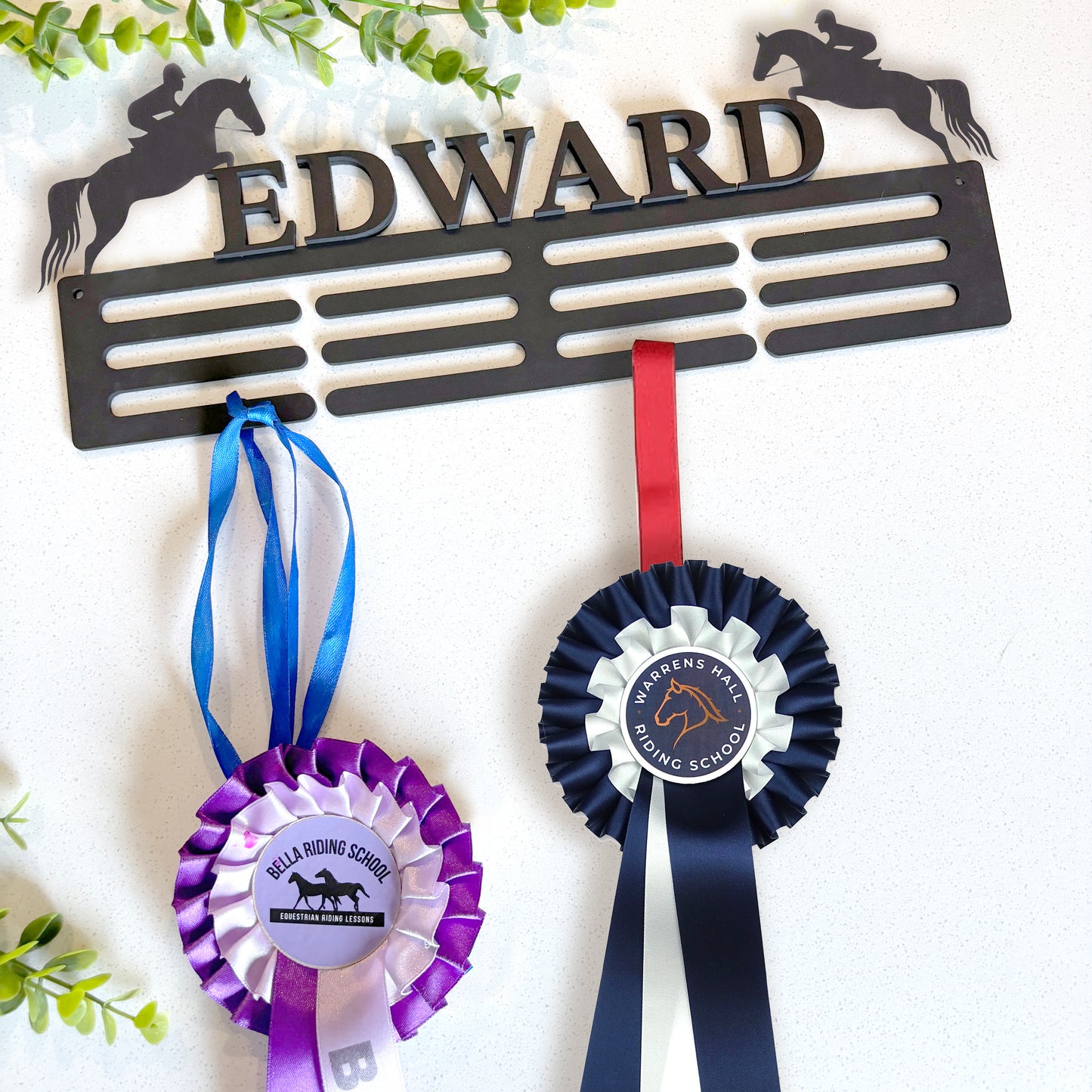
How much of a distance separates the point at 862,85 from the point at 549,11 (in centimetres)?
31

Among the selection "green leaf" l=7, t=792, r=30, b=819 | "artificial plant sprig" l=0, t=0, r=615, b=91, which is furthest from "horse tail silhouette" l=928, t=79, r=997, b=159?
"green leaf" l=7, t=792, r=30, b=819

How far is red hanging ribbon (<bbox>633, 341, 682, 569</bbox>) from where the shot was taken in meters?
0.80

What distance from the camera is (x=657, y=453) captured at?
81 cm

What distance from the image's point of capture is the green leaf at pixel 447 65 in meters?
0.81

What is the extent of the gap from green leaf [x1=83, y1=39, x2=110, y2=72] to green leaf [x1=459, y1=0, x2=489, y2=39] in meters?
0.32

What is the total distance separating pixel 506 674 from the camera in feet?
2.67

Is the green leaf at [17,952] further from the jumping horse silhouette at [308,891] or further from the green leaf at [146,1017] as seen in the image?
the jumping horse silhouette at [308,891]

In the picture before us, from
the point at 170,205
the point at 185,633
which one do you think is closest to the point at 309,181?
the point at 170,205

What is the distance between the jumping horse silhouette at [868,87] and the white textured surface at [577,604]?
2 centimetres

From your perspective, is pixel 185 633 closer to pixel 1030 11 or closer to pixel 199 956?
pixel 199 956

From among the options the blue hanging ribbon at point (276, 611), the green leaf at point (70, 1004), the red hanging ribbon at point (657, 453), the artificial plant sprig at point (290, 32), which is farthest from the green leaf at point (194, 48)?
the green leaf at point (70, 1004)

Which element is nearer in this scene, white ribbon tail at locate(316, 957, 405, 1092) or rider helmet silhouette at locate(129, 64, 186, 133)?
white ribbon tail at locate(316, 957, 405, 1092)

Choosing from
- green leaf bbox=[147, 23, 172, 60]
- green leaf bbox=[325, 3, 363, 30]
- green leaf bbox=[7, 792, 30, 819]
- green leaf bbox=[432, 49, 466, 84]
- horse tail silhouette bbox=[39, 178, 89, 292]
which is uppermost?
green leaf bbox=[325, 3, 363, 30]

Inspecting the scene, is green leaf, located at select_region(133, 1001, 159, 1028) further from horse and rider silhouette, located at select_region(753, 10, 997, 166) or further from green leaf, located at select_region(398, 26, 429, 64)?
horse and rider silhouette, located at select_region(753, 10, 997, 166)
